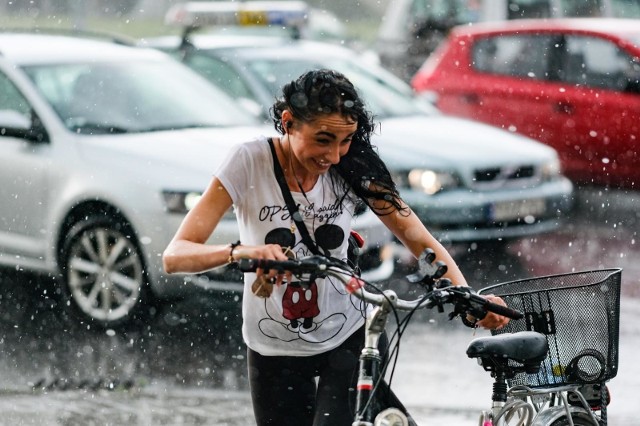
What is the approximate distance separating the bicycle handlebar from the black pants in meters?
0.54

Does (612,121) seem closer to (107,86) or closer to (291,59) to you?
(291,59)

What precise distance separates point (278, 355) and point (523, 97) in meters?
10.1

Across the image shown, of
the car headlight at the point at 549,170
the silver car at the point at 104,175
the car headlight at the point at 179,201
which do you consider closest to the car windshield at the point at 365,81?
the car headlight at the point at 549,170

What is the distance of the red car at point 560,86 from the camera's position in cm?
1319

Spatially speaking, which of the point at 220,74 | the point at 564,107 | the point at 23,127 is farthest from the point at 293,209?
the point at 564,107

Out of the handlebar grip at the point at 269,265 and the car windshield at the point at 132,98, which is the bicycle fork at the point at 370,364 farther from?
the car windshield at the point at 132,98

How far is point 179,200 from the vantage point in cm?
837

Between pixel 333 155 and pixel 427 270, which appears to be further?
pixel 333 155

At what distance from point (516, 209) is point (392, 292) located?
708 centimetres

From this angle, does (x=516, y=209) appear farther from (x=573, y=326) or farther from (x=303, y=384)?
(x=303, y=384)

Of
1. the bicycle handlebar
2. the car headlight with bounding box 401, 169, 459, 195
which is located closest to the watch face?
the bicycle handlebar

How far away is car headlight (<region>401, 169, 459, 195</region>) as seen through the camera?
1015cm

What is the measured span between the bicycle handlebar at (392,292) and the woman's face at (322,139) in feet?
1.34

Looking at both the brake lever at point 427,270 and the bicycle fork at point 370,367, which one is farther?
the brake lever at point 427,270
